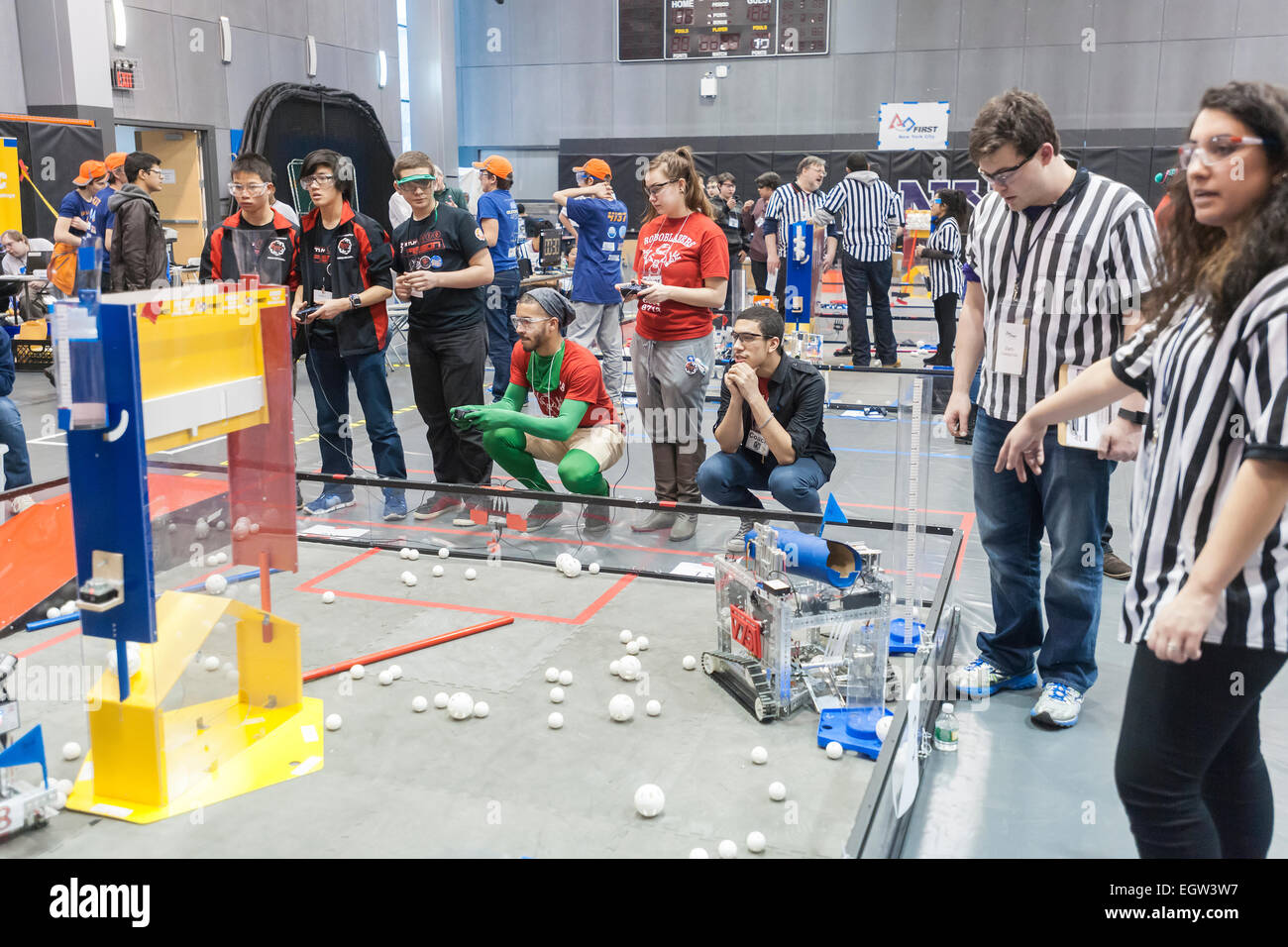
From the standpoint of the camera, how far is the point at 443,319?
4.94 m

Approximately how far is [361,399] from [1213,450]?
4.23 metres

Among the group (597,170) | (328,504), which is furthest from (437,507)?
(597,170)

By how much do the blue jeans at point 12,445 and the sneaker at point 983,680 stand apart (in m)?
4.30

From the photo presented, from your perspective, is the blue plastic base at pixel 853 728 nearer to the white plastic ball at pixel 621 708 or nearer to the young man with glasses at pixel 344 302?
the white plastic ball at pixel 621 708

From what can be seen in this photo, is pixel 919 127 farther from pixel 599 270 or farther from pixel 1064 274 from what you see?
pixel 1064 274

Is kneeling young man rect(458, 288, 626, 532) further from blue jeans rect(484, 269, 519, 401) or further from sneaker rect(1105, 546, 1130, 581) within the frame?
blue jeans rect(484, 269, 519, 401)

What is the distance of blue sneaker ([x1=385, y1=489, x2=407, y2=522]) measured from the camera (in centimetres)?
494

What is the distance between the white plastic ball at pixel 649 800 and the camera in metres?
2.55

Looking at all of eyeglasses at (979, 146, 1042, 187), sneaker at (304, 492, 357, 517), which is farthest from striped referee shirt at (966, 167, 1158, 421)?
sneaker at (304, 492, 357, 517)

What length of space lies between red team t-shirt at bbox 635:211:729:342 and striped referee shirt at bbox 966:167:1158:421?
1.78m

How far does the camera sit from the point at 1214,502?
5.38 ft

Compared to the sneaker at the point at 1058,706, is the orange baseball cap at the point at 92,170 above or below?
above

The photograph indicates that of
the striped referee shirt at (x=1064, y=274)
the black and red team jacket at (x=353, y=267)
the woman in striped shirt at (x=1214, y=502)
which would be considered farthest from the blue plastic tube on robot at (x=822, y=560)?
the black and red team jacket at (x=353, y=267)
